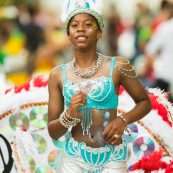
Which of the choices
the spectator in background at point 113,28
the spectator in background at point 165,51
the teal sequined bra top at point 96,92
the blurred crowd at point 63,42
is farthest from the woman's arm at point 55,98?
the spectator in background at point 113,28

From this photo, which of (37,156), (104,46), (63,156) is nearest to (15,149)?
(37,156)

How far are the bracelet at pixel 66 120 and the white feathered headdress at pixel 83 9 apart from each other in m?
0.64

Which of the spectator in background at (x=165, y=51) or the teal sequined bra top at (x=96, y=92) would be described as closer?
the teal sequined bra top at (x=96, y=92)

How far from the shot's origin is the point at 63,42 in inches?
527

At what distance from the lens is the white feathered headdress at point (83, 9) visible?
560 cm

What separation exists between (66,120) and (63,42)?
8.00 meters

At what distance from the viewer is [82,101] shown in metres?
5.37

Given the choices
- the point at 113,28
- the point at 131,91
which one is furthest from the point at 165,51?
the point at 131,91

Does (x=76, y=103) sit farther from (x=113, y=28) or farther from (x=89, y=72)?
(x=113, y=28)

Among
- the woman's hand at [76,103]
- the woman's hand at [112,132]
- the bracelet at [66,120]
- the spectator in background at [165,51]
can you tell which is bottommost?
the woman's hand at [112,132]

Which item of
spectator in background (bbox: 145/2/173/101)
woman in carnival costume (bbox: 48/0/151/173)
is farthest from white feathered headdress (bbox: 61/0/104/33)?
spectator in background (bbox: 145/2/173/101)

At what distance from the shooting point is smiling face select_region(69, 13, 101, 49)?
554 centimetres

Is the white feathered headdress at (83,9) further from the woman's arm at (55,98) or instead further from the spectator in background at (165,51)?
the spectator in background at (165,51)

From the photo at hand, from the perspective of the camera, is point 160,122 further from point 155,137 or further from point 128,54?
point 128,54
